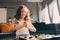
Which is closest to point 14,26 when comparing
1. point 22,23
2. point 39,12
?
point 22,23

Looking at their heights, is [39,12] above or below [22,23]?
above

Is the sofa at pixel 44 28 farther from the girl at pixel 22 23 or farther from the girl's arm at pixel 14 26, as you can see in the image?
the girl's arm at pixel 14 26

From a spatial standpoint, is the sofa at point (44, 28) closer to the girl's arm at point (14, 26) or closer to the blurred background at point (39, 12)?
the blurred background at point (39, 12)

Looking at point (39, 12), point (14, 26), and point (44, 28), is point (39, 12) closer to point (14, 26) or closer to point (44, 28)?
point (44, 28)

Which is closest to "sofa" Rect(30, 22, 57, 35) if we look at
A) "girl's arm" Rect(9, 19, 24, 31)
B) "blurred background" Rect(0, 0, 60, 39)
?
"blurred background" Rect(0, 0, 60, 39)

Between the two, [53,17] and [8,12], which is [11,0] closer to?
[8,12]

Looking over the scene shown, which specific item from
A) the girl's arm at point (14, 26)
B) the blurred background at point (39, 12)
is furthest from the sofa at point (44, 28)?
the girl's arm at point (14, 26)

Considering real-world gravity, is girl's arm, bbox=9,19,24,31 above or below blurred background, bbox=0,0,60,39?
below

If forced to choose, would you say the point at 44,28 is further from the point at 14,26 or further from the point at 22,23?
the point at 14,26

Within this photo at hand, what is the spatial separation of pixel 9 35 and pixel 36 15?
46 centimetres

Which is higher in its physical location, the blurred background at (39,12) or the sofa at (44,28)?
the blurred background at (39,12)

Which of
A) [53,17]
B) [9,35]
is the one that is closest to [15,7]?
[9,35]

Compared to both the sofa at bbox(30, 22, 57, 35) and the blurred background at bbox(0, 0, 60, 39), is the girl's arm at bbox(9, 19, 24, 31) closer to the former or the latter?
the blurred background at bbox(0, 0, 60, 39)

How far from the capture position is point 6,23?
1.79m
